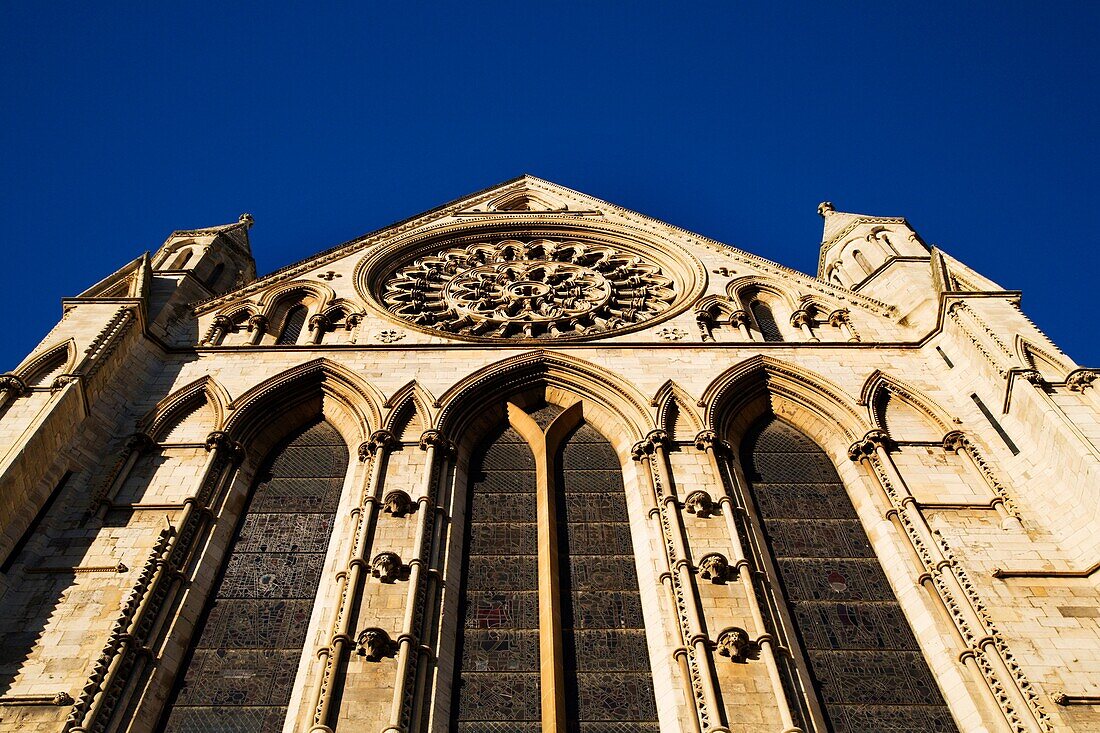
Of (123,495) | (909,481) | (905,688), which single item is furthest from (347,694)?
(909,481)

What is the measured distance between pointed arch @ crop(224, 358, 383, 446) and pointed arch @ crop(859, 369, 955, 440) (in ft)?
21.4

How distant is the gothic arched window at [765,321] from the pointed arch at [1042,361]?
3.77 m

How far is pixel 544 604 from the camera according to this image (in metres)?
10.2

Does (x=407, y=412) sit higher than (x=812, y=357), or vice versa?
(x=812, y=357)

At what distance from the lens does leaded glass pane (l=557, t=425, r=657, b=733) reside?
30.2 ft

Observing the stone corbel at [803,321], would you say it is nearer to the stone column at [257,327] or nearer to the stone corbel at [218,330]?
the stone column at [257,327]

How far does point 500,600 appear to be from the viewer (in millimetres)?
10406

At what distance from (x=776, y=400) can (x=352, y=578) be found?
6.65 meters

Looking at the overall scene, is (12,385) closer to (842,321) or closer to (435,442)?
(435,442)

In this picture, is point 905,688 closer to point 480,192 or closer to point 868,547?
point 868,547

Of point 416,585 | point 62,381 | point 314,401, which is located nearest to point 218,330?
point 314,401

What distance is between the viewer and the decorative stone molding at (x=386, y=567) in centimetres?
999

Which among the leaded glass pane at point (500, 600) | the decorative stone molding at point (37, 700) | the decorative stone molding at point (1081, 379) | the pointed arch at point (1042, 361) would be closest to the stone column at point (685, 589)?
the leaded glass pane at point (500, 600)

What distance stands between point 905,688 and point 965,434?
4.04 m
